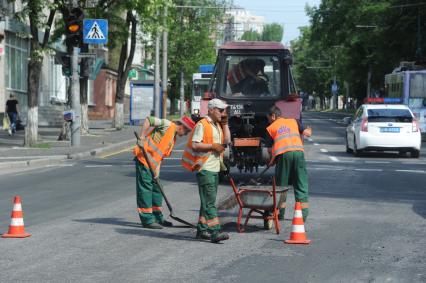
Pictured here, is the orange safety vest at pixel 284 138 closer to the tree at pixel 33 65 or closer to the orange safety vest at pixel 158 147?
the orange safety vest at pixel 158 147

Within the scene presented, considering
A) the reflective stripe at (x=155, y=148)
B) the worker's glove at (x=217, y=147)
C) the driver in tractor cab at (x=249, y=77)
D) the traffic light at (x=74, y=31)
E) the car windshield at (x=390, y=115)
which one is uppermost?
the traffic light at (x=74, y=31)

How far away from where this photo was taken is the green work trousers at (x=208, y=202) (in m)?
11.0

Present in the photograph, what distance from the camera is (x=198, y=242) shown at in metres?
11.1

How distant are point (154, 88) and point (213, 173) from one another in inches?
1541

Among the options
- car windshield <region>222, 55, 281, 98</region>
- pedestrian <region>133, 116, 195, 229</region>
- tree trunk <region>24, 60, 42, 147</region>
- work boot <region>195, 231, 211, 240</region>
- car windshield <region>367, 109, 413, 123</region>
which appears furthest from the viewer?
tree trunk <region>24, 60, 42, 147</region>

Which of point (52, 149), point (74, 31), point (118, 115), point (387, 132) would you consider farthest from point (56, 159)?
point (118, 115)

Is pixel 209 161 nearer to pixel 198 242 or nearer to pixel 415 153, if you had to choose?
pixel 198 242

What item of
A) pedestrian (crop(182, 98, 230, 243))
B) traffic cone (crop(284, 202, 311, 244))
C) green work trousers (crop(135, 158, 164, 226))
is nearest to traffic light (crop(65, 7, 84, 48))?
green work trousers (crop(135, 158, 164, 226))

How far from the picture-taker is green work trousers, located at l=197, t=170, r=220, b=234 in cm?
1100

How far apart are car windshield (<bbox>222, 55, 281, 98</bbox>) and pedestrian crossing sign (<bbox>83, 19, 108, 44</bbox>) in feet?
39.0

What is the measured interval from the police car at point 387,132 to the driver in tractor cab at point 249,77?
30.9 feet

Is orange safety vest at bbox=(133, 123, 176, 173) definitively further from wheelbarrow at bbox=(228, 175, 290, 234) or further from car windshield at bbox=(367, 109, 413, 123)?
car windshield at bbox=(367, 109, 413, 123)

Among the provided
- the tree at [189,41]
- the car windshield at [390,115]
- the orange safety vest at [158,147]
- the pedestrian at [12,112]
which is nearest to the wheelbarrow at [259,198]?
the orange safety vest at [158,147]

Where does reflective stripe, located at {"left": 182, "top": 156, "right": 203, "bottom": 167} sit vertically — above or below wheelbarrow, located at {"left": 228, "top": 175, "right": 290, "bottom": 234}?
above
